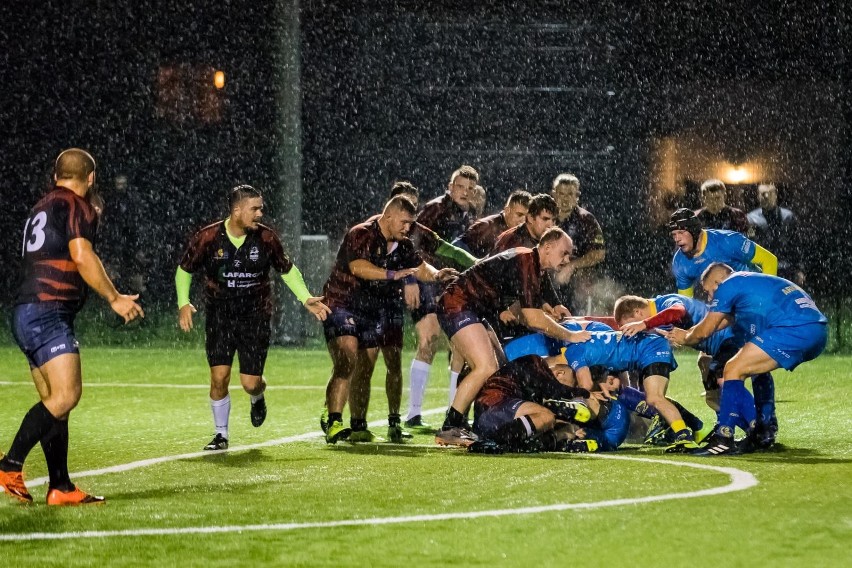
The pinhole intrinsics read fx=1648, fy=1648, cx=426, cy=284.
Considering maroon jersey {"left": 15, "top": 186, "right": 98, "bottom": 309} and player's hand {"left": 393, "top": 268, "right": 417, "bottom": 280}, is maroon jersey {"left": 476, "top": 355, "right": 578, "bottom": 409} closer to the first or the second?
player's hand {"left": 393, "top": 268, "right": 417, "bottom": 280}

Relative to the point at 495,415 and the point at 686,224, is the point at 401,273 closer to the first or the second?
the point at 495,415

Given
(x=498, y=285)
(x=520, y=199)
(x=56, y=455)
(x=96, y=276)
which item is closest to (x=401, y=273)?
(x=498, y=285)

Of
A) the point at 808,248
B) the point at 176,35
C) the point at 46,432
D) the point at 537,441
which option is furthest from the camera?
the point at 176,35

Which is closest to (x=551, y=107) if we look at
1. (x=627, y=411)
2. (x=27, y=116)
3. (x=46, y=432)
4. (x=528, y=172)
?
(x=528, y=172)

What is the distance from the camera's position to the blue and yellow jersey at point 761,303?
11.2 metres

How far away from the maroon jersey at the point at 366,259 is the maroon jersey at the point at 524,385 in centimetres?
143

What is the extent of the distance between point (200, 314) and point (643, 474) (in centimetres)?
2038

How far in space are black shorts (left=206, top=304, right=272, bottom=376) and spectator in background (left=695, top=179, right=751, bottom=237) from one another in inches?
191

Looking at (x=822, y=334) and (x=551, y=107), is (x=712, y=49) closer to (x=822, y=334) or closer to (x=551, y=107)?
(x=551, y=107)

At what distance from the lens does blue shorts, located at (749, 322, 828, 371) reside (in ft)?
36.7

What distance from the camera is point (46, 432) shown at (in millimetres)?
8836

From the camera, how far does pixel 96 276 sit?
8.70m

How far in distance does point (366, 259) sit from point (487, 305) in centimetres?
109

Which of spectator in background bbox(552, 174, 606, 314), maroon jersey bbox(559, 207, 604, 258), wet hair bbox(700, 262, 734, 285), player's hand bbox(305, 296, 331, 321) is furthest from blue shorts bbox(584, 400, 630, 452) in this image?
maroon jersey bbox(559, 207, 604, 258)
